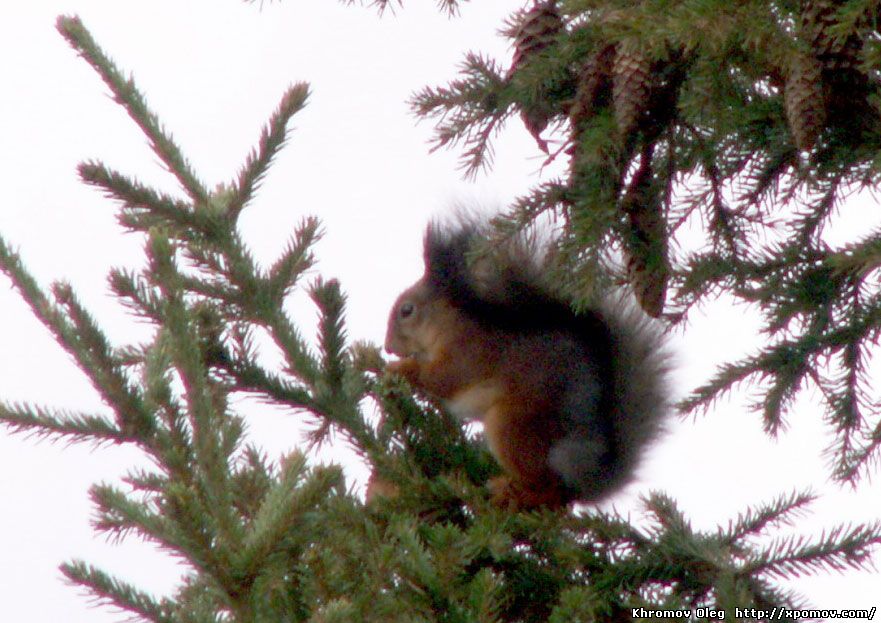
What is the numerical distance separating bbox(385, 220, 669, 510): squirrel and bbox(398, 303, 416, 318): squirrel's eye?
0.58ft

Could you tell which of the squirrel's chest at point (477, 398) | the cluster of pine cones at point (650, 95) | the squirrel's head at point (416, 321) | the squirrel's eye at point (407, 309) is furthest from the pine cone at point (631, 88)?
the squirrel's eye at point (407, 309)

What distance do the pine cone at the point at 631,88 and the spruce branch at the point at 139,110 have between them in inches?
23.6

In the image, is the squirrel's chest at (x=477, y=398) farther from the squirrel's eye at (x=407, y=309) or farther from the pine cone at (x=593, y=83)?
the pine cone at (x=593, y=83)

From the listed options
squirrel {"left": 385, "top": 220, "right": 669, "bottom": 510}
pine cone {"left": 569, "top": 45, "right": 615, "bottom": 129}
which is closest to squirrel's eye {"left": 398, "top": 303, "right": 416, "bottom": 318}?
squirrel {"left": 385, "top": 220, "right": 669, "bottom": 510}

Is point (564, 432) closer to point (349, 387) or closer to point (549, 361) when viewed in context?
point (549, 361)

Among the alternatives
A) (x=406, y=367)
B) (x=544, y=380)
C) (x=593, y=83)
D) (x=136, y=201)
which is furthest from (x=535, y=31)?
(x=406, y=367)

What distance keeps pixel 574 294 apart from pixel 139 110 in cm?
66

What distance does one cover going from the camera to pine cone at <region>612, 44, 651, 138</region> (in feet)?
3.48

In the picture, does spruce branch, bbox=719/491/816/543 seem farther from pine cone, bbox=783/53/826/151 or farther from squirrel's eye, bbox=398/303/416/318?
squirrel's eye, bbox=398/303/416/318

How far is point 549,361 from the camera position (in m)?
1.80

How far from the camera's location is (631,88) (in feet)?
3.49

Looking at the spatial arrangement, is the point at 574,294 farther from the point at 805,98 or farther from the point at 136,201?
the point at 136,201

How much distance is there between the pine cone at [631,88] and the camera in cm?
106

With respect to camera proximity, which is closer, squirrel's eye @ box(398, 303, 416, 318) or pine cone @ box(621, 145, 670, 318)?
pine cone @ box(621, 145, 670, 318)
